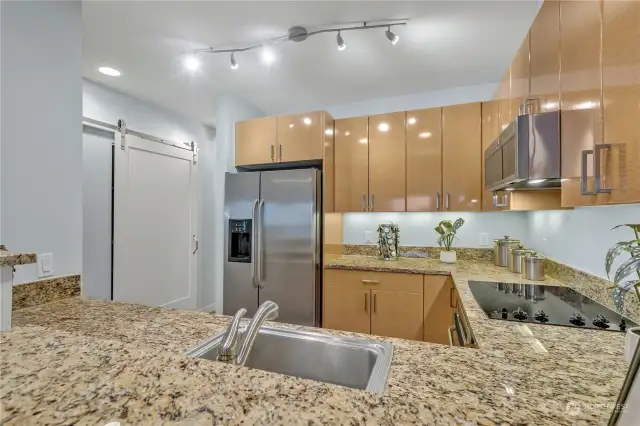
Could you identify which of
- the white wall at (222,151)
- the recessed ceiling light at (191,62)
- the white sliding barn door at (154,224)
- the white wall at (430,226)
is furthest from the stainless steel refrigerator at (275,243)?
the white sliding barn door at (154,224)

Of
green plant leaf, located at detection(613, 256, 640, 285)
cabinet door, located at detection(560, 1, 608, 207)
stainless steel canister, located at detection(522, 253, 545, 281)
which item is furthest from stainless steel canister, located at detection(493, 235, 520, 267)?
green plant leaf, located at detection(613, 256, 640, 285)

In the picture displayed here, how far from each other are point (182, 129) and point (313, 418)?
3.95 metres

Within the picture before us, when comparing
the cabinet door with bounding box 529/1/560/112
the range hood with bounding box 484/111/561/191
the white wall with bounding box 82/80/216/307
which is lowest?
the range hood with bounding box 484/111/561/191

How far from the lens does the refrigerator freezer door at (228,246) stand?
2686mm

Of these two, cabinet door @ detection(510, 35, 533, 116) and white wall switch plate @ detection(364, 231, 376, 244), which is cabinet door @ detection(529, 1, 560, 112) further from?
white wall switch plate @ detection(364, 231, 376, 244)

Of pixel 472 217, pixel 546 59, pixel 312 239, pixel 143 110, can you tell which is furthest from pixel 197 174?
pixel 546 59

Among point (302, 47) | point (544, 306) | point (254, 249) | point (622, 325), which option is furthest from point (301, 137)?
point (622, 325)

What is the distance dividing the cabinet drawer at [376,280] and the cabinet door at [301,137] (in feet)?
3.63

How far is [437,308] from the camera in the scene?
2.21 metres

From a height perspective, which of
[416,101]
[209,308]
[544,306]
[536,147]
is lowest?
[209,308]

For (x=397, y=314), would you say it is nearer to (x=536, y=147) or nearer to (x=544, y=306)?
(x=544, y=306)

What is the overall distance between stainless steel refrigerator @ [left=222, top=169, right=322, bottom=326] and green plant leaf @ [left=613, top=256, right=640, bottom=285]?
6.77 ft

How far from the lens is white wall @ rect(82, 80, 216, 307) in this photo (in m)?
2.75

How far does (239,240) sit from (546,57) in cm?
252
